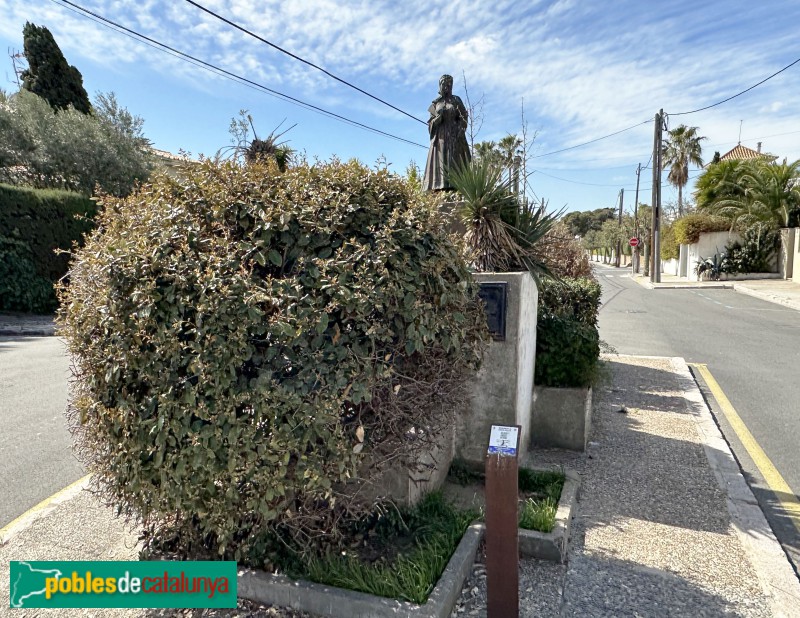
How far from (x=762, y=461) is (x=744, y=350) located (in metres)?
5.45

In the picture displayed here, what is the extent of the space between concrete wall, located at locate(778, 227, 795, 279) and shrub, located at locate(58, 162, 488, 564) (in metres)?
25.6

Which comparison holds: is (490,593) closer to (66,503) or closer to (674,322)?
(66,503)

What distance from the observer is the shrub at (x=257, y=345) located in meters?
2.05

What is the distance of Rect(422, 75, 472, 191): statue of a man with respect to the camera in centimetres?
566

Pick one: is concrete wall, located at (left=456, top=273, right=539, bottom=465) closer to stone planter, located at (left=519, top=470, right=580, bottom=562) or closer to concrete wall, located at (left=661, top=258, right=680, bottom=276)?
stone planter, located at (left=519, top=470, right=580, bottom=562)

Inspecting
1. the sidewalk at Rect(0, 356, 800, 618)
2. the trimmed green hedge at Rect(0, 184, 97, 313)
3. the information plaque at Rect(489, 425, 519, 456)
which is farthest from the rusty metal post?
the trimmed green hedge at Rect(0, 184, 97, 313)

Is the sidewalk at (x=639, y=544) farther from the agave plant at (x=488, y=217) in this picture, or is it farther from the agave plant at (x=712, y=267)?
the agave plant at (x=712, y=267)

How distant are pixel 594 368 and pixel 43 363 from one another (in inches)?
337

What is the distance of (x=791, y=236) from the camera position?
2180cm

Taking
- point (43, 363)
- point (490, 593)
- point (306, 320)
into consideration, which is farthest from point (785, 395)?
point (43, 363)

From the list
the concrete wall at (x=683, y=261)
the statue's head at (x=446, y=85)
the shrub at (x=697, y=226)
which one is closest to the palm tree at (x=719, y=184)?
the shrub at (x=697, y=226)

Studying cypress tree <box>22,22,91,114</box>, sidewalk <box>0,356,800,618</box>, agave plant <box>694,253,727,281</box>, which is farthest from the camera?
agave plant <box>694,253,727,281</box>

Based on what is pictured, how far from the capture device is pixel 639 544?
2.94 m

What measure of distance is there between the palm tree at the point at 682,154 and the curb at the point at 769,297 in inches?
898
